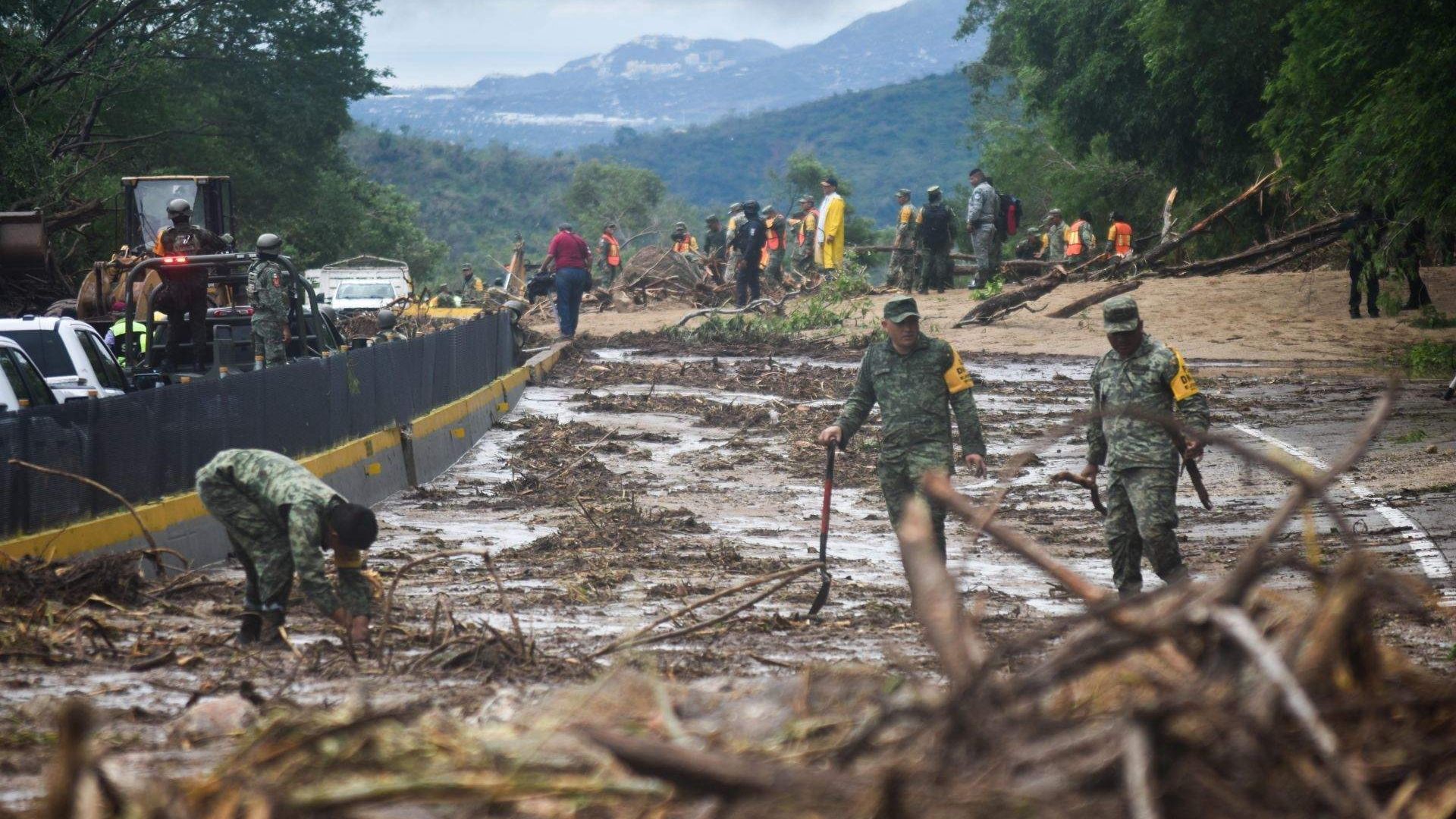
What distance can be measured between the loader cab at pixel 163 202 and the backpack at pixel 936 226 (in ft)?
42.2

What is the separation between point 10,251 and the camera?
22375 mm

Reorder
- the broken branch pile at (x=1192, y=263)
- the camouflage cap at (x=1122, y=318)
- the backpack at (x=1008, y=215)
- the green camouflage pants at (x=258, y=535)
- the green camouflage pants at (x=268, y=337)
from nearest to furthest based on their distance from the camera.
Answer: the green camouflage pants at (x=258, y=535) → the camouflage cap at (x=1122, y=318) → the green camouflage pants at (x=268, y=337) → the broken branch pile at (x=1192, y=263) → the backpack at (x=1008, y=215)

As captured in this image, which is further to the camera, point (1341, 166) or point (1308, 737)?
point (1341, 166)

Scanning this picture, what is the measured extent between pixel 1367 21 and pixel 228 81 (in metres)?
38.6

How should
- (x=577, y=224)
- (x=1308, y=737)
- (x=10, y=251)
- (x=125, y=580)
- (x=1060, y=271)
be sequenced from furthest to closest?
(x=577, y=224) → (x=1060, y=271) → (x=10, y=251) → (x=125, y=580) → (x=1308, y=737)

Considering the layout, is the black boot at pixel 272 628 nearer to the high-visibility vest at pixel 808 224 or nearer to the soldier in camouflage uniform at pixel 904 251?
the soldier in camouflage uniform at pixel 904 251

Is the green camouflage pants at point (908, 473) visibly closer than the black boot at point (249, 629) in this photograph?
No

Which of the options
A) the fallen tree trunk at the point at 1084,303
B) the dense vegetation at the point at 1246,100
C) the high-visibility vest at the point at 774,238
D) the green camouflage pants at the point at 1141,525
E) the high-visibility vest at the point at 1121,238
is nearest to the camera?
the green camouflage pants at the point at 1141,525

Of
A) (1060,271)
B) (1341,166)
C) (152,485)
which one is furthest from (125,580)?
(1060,271)

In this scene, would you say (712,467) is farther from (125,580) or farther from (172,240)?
(125,580)

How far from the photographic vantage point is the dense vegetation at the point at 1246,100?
17.0m

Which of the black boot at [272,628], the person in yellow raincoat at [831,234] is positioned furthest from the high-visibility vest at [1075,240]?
the black boot at [272,628]

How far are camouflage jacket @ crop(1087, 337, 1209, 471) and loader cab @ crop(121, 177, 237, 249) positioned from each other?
1929cm

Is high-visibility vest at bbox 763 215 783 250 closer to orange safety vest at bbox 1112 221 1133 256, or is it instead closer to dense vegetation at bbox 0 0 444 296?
orange safety vest at bbox 1112 221 1133 256
